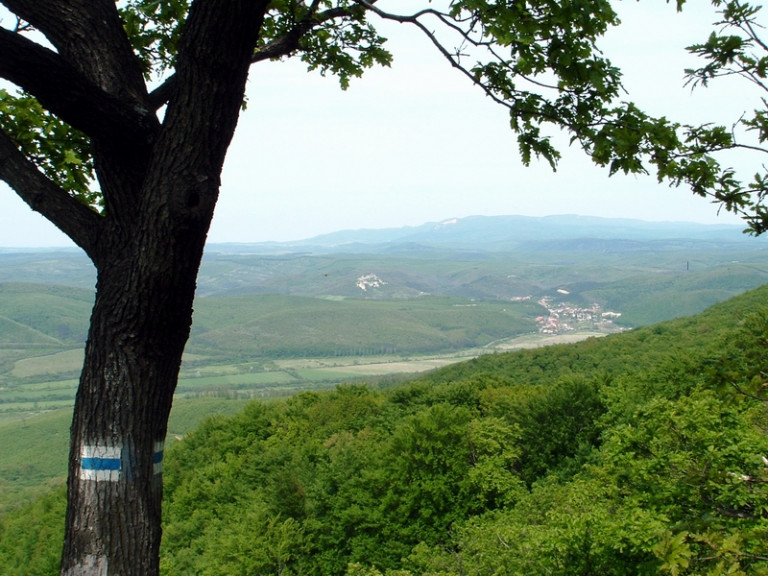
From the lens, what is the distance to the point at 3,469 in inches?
3211

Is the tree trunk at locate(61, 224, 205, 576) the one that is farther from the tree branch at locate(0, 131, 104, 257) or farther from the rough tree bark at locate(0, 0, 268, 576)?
the tree branch at locate(0, 131, 104, 257)

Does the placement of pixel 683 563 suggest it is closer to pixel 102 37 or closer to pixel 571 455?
pixel 102 37

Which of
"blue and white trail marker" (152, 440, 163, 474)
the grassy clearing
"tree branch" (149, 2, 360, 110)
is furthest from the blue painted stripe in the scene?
the grassy clearing

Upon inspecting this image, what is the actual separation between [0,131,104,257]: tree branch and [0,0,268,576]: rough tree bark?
0.16 ft

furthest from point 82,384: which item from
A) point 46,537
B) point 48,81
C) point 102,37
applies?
point 46,537

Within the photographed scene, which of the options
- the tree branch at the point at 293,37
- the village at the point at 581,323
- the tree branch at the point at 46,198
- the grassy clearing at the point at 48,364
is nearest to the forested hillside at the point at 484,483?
the tree branch at the point at 293,37

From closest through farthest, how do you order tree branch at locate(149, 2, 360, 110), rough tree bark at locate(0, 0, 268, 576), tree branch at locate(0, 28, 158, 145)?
tree branch at locate(0, 28, 158, 145)
rough tree bark at locate(0, 0, 268, 576)
tree branch at locate(149, 2, 360, 110)

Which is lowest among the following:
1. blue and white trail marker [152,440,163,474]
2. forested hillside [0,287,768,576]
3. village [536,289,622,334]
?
village [536,289,622,334]

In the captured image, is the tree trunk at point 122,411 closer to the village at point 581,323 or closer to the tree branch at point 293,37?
the tree branch at point 293,37

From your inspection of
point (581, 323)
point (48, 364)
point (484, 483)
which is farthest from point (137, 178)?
point (581, 323)

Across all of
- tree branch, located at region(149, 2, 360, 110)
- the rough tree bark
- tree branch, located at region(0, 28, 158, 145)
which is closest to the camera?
tree branch, located at region(0, 28, 158, 145)

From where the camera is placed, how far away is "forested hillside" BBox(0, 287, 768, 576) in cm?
699

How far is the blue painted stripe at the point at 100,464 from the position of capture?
125 inches

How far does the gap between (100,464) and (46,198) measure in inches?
55.5
